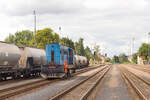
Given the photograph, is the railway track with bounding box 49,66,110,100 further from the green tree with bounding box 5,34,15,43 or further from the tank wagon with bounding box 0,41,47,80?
the green tree with bounding box 5,34,15,43

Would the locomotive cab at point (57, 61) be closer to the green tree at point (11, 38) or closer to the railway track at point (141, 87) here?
the railway track at point (141, 87)

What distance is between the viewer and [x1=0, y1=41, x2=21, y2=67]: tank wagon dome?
19438 mm

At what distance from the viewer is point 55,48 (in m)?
23.9

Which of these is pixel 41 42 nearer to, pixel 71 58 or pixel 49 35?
pixel 49 35

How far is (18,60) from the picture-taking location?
22469 millimetres

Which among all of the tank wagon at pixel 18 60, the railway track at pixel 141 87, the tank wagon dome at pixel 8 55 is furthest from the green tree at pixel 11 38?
the railway track at pixel 141 87

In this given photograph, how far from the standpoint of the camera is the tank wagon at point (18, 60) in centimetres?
1986

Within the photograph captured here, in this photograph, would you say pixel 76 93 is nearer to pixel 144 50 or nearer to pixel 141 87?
pixel 141 87

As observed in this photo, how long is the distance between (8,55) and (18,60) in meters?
2.20

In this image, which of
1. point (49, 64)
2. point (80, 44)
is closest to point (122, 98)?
point (49, 64)

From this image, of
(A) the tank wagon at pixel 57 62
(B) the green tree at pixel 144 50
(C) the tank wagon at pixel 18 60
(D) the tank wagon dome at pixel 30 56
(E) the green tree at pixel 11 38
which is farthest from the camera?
(B) the green tree at pixel 144 50

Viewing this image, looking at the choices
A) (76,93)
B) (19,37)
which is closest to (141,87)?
(76,93)

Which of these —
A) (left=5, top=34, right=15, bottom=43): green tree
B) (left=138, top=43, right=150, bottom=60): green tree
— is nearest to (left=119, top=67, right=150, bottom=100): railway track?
(left=5, top=34, right=15, bottom=43): green tree

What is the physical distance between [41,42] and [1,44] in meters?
52.5
